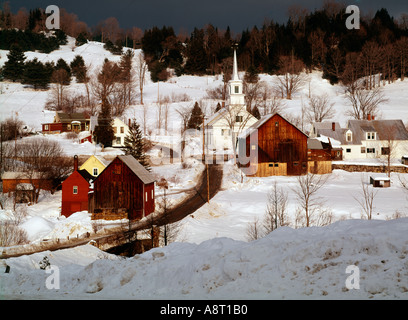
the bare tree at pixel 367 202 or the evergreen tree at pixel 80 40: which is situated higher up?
the evergreen tree at pixel 80 40

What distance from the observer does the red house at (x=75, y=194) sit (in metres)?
37.1

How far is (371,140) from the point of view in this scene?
55156 mm

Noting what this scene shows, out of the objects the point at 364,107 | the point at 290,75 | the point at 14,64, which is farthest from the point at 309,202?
the point at 14,64

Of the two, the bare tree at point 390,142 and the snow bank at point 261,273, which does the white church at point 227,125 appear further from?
the snow bank at point 261,273

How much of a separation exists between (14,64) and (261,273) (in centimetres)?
10266

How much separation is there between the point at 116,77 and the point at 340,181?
234ft

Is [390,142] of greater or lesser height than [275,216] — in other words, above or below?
above

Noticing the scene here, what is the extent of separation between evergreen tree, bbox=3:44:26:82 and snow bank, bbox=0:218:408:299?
96443 mm

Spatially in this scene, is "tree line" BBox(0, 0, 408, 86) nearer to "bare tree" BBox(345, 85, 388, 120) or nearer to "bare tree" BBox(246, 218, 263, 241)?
"bare tree" BBox(345, 85, 388, 120)

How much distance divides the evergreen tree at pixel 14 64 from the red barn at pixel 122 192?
2929 inches

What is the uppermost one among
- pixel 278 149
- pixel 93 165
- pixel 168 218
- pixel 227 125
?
pixel 227 125

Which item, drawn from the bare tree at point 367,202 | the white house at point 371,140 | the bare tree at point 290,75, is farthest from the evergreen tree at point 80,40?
the bare tree at point 367,202

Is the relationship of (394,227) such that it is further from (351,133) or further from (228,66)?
(228,66)

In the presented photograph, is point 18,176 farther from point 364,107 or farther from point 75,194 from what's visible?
point 364,107
